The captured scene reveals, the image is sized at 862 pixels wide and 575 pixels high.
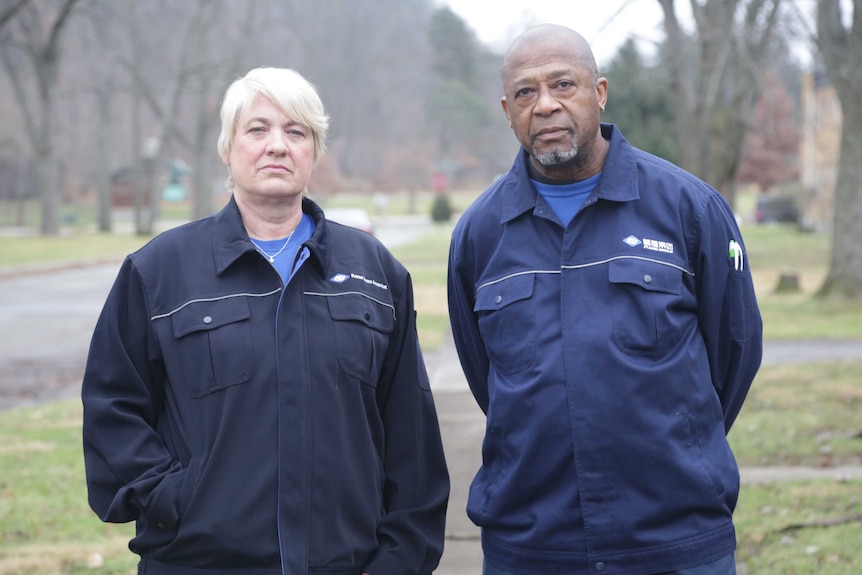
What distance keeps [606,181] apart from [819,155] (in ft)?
177

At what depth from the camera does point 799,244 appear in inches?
1401

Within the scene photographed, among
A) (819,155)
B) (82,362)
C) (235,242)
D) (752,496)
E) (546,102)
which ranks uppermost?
(546,102)

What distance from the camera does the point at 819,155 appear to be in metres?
53.7

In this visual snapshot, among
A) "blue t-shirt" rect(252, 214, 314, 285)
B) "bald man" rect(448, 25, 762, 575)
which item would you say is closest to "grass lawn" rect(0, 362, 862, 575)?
"bald man" rect(448, 25, 762, 575)

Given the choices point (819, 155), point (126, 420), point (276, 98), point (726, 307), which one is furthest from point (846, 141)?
point (819, 155)

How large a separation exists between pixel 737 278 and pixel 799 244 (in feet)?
112

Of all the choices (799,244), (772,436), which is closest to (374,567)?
(772,436)

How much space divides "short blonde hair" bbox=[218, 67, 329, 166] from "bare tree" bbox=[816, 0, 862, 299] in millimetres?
13349

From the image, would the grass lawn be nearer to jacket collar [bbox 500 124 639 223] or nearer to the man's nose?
jacket collar [bbox 500 124 639 223]

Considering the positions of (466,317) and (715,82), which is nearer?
(466,317)

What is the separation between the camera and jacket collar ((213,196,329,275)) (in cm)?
319

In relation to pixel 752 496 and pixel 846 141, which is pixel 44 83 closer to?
pixel 846 141

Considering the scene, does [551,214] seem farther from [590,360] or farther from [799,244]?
[799,244]

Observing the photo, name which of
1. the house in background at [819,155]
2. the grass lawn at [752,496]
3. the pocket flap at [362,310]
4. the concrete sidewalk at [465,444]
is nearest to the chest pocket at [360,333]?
the pocket flap at [362,310]
